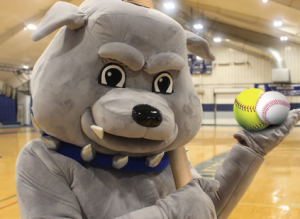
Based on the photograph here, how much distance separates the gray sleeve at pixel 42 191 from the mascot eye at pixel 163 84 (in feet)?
1.34

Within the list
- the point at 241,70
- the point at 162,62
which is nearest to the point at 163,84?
the point at 162,62

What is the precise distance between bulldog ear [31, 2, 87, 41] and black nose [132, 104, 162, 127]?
339 millimetres

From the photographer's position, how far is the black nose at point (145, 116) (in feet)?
2.98

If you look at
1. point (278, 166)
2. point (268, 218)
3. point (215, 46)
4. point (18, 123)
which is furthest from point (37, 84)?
point (18, 123)

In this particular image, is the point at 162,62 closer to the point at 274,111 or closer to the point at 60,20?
the point at 60,20

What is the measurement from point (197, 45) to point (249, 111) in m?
0.34

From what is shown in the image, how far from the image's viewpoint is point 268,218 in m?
2.24

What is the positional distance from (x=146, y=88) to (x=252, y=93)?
21.9 inches

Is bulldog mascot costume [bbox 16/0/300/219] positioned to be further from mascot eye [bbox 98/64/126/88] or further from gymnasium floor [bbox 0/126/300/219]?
gymnasium floor [bbox 0/126/300/219]

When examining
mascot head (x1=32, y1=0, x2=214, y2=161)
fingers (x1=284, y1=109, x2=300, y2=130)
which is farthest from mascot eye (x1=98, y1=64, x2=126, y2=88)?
fingers (x1=284, y1=109, x2=300, y2=130)

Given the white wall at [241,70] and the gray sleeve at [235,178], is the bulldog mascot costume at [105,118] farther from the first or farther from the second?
the white wall at [241,70]

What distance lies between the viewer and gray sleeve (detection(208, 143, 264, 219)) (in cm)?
129

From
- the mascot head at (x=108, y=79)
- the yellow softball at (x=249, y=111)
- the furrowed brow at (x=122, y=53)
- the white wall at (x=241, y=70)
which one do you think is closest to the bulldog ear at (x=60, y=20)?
the mascot head at (x=108, y=79)

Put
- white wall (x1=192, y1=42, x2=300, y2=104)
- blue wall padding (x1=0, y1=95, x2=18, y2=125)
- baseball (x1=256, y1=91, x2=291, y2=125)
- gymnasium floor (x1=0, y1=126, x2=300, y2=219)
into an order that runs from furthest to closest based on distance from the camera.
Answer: blue wall padding (x1=0, y1=95, x2=18, y2=125), white wall (x1=192, y1=42, x2=300, y2=104), gymnasium floor (x1=0, y1=126, x2=300, y2=219), baseball (x1=256, y1=91, x2=291, y2=125)
